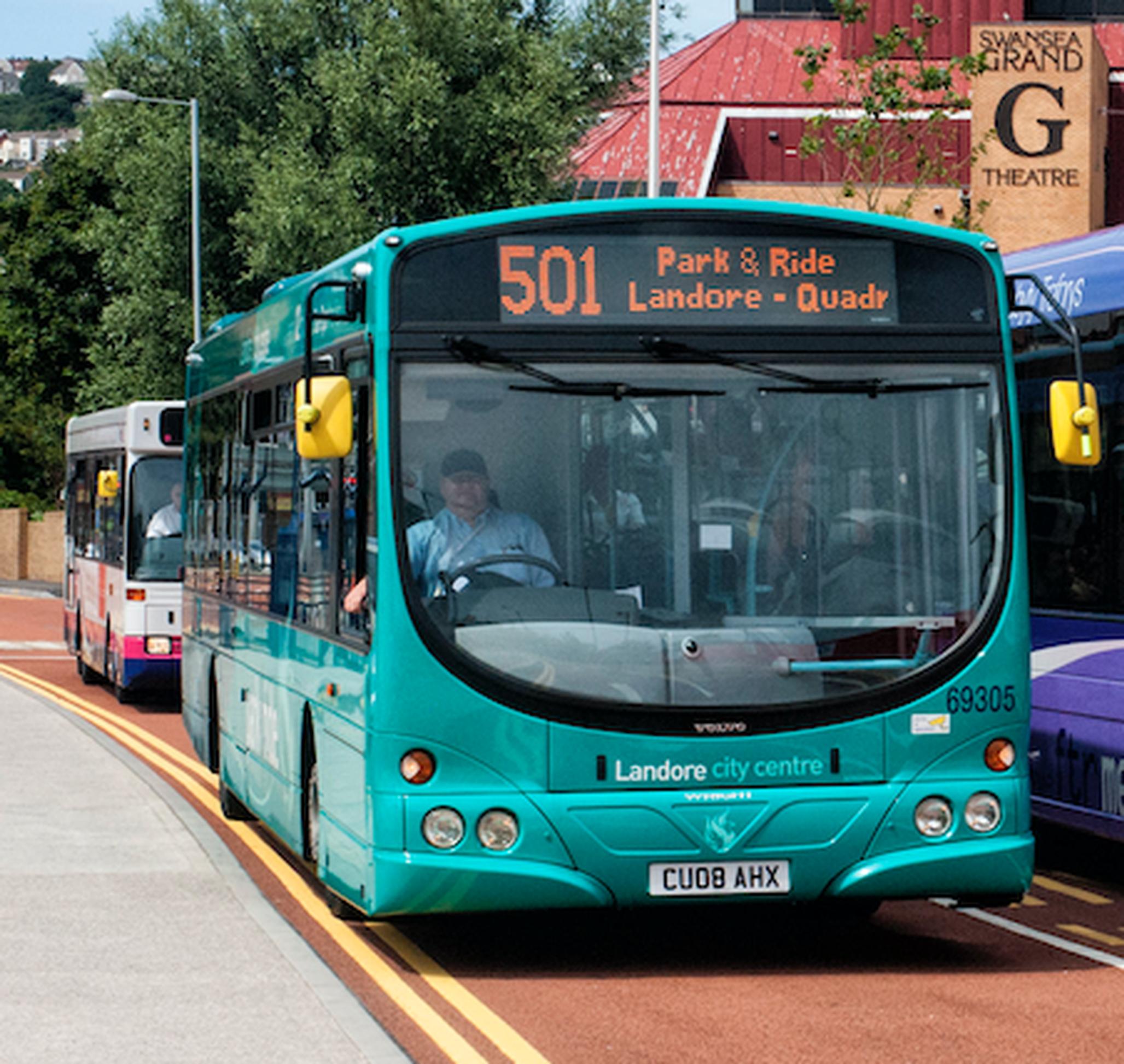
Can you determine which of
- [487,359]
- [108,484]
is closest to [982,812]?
[487,359]

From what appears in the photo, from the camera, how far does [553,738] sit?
8.07 meters

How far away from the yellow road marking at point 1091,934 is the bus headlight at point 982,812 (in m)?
1.01

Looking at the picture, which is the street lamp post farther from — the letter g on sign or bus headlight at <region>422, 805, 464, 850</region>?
bus headlight at <region>422, 805, 464, 850</region>

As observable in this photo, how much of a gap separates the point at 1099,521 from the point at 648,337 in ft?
9.84

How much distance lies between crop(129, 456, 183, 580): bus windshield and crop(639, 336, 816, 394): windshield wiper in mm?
13096

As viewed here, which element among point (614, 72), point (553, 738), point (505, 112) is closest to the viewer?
point (553, 738)

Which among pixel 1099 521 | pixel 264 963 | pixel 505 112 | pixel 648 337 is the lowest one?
pixel 264 963

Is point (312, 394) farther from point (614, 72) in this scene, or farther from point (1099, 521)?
point (614, 72)

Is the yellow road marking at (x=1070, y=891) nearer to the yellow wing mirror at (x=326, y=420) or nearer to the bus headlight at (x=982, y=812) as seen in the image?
the bus headlight at (x=982, y=812)

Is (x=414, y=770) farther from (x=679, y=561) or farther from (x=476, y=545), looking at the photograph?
(x=679, y=561)

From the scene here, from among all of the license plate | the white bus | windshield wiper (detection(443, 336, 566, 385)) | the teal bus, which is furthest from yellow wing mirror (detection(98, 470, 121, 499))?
the license plate

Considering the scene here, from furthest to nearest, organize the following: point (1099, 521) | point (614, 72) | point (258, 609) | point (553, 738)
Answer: point (614, 72)
point (258, 609)
point (1099, 521)
point (553, 738)

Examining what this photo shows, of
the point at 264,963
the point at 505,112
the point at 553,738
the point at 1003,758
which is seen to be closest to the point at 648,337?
the point at 553,738

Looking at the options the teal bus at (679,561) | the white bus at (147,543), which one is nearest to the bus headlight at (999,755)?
the teal bus at (679,561)
